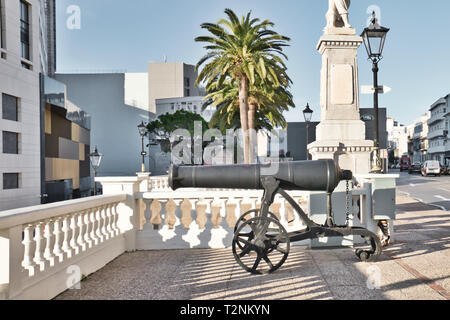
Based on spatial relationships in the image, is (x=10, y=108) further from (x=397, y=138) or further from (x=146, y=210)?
(x=397, y=138)

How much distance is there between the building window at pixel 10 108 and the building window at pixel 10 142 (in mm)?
1169

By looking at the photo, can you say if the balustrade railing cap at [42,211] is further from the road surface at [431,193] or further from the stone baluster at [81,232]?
the road surface at [431,193]

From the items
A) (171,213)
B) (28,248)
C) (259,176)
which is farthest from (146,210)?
(28,248)

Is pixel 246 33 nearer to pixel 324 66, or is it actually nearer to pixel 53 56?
pixel 324 66

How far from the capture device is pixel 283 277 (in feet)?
15.9

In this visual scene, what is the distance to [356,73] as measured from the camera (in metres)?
7.78

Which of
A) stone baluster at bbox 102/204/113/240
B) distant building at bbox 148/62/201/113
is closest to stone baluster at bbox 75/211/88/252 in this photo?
stone baluster at bbox 102/204/113/240

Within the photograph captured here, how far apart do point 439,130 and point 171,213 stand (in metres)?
90.2

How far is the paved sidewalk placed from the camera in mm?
4195

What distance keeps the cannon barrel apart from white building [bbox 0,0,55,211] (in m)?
25.7

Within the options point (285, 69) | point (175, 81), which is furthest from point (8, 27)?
point (175, 81)

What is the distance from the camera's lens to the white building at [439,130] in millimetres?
78581
